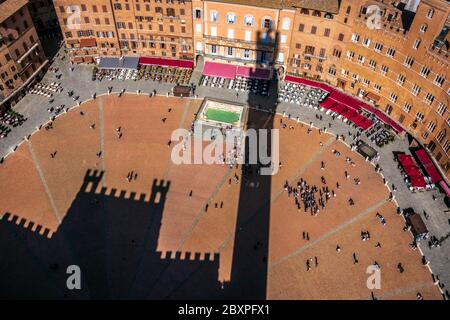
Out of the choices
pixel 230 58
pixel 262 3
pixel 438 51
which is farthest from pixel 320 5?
pixel 438 51

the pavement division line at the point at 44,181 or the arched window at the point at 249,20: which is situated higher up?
the arched window at the point at 249,20

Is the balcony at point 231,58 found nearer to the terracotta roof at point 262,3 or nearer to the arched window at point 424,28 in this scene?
the terracotta roof at point 262,3

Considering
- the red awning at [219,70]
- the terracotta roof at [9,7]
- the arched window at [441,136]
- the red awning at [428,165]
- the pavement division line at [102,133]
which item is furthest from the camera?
the red awning at [219,70]

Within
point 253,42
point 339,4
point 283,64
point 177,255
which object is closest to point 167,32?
point 253,42

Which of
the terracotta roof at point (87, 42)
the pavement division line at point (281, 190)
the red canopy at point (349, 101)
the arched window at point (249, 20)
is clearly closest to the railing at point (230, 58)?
the red canopy at point (349, 101)

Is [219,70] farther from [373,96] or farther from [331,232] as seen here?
[331,232]

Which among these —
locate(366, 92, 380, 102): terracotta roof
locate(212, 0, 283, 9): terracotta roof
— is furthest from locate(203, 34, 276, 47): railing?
locate(366, 92, 380, 102): terracotta roof

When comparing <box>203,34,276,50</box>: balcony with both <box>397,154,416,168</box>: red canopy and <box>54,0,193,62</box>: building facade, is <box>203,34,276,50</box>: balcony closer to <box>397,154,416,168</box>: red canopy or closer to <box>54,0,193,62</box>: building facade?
<box>54,0,193,62</box>: building facade
